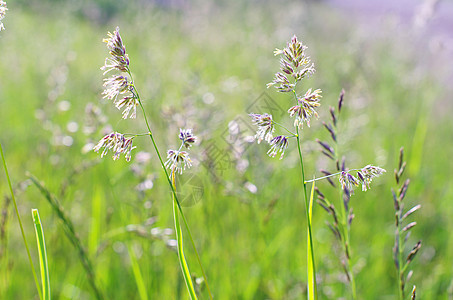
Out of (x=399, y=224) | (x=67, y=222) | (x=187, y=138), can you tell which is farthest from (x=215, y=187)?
(x=187, y=138)

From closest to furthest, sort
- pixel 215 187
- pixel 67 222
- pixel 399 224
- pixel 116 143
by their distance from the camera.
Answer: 1. pixel 116 143
2. pixel 399 224
3. pixel 67 222
4. pixel 215 187

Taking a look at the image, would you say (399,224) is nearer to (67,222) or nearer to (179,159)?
(179,159)

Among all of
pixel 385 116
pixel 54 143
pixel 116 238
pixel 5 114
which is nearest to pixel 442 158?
pixel 385 116

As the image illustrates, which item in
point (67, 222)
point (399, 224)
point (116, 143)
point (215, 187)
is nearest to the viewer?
point (116, 143)

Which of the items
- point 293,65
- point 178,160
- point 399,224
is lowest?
point 399,224

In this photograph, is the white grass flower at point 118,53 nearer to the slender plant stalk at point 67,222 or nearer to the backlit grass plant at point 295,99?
the backlit grass plant at point 295,99

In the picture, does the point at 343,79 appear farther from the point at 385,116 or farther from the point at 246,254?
the point at 246,254

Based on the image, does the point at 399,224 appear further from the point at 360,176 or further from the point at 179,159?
the point at 179,159

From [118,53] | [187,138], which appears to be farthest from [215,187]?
[118,53]

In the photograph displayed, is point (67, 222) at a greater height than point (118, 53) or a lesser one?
lesser

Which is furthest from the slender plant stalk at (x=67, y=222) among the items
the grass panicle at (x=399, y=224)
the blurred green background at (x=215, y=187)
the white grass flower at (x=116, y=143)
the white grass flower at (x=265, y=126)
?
the grass panicle at (x=399, y=224)

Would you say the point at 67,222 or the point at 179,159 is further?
the point at 67,222

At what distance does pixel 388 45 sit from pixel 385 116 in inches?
49.7

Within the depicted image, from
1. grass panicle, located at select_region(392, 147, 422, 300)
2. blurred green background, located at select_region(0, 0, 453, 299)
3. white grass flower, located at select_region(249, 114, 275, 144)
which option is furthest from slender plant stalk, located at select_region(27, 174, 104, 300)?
grass panicle, located at select_region(392, 147, 422, 300)
